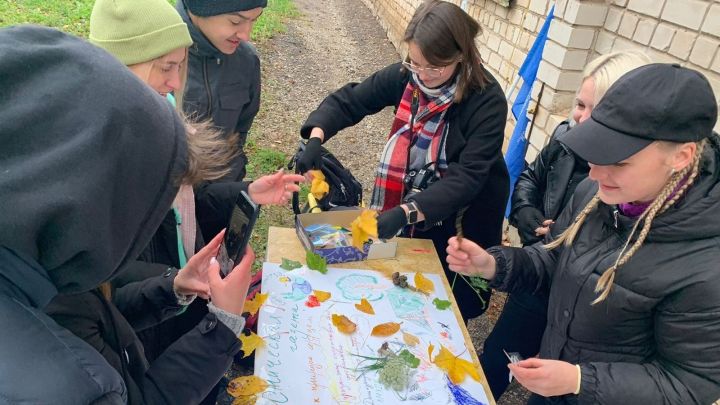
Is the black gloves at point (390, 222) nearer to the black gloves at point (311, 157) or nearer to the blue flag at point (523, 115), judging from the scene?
the black gloves at point (311, 157)

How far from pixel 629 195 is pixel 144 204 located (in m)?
1.37

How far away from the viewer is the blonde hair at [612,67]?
216 centimetres

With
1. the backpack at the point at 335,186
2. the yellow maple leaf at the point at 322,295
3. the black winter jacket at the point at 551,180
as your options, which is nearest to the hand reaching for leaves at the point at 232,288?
the yellow maple leaf at the point at 322,295

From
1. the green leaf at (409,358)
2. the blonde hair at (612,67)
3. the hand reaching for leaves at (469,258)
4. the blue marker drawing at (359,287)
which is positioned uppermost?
the blonde hair at (612,67)

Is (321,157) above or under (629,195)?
under

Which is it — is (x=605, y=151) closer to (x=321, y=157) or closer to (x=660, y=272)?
(x=660, y=272)

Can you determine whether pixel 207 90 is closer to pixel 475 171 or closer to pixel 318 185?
pixel 318 185

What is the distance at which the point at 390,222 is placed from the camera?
2213 millimetres

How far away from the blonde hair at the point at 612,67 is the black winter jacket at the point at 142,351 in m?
1.80

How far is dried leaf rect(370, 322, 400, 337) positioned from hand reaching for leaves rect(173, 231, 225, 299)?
2.06ft

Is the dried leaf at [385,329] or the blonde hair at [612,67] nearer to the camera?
the dried leaf at [385,329]

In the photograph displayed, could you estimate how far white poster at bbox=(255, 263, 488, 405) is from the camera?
163cm

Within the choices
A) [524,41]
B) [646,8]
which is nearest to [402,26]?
[524,41]

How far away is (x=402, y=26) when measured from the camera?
385 inches
